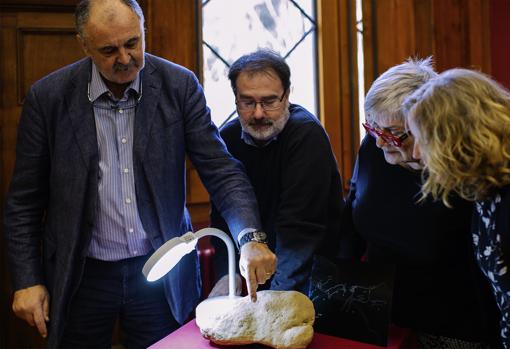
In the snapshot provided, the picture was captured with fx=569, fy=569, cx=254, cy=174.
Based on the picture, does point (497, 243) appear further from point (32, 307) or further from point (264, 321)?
point (32, 307)

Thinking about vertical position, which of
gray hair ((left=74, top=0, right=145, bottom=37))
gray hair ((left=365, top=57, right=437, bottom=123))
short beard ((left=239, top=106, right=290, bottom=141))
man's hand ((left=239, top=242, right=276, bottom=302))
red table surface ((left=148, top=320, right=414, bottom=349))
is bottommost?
red table surface ((left=148, top=320, right=414, bottom=349))

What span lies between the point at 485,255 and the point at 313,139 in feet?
2.21

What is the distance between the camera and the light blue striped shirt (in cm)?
156

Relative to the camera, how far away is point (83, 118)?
1.55m

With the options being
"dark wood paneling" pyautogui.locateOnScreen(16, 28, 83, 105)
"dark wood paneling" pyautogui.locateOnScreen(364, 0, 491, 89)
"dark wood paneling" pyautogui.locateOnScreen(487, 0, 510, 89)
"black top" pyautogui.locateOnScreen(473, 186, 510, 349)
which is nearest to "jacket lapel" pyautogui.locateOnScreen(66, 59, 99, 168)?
"black top" pyautogui.locateOnScreen(473, 186, 510, 349)

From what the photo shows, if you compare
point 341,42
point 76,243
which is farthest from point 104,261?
point 341,42

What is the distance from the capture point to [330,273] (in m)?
1.48

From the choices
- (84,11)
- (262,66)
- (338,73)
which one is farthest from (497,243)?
(338,73)

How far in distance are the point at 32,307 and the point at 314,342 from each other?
77cm

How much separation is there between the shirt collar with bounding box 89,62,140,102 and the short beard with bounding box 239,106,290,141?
35 centimetres

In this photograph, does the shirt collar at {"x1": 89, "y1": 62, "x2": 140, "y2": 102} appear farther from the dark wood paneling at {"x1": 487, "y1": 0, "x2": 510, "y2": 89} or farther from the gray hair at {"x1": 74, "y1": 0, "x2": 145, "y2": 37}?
the dark wood paneling at {"x1": 487, "y1": 0, "x2": 510, "y2": 89}

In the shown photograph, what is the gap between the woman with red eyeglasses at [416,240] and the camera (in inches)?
54.1

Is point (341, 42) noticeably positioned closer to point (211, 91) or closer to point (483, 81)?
A: point (211, 91)

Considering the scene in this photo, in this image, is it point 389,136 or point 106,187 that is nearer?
point 389,136
